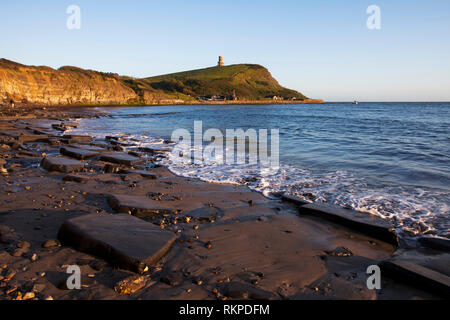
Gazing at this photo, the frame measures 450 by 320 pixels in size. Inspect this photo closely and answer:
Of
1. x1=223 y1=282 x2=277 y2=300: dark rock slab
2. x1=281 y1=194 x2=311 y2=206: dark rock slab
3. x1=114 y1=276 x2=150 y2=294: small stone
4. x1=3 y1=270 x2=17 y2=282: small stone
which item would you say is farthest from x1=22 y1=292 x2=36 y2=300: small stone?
x1=281 y1=194 x2=311 y2=206: dark rock slab

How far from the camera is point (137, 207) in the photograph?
467cm

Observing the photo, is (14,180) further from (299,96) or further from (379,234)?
(299,96)

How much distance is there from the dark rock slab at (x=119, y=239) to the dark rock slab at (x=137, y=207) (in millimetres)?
750

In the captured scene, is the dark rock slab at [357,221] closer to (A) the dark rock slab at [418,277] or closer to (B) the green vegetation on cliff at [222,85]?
(A) the dark rock slab at [418,277]

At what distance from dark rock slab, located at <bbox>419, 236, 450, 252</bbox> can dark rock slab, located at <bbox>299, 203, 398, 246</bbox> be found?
47 cm

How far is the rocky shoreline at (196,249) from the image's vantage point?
273 cm

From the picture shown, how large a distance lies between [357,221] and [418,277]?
5.55ft

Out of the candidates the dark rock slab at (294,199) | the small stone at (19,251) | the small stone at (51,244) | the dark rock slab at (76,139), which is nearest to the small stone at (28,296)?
the small stone at (19,251)

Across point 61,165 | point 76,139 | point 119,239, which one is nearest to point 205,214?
point 119,239

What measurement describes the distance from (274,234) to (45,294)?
10.2 ft

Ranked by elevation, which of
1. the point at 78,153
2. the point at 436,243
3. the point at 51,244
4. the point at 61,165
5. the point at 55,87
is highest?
the point at 55,87

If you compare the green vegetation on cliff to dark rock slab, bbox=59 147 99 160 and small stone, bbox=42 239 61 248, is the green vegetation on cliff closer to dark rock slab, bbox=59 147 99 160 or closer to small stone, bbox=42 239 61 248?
dark rock slab, bbox=59 147 99 160

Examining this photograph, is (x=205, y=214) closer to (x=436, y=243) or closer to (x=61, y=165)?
(x=436, y=243)
